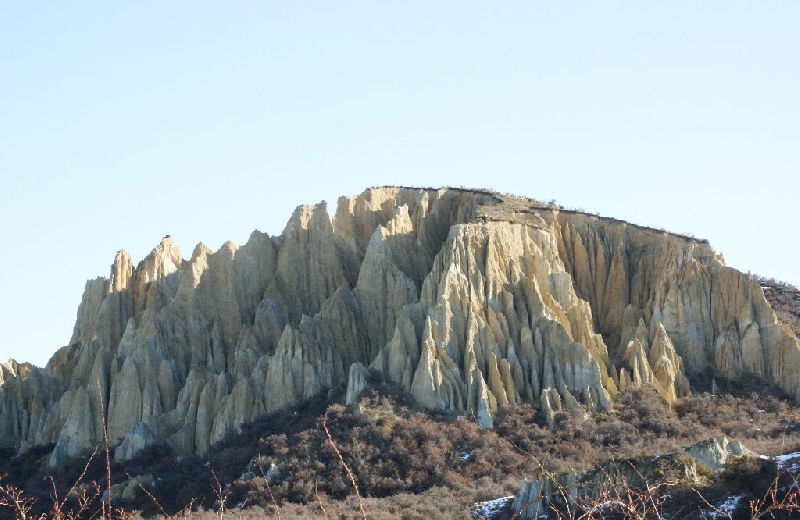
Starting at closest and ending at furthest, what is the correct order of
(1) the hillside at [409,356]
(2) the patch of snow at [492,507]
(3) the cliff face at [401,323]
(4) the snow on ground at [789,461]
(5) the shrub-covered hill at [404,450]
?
(4) the snow on ground at [789,461], (2) the patch of snow at [492,507], (5) the shrub-covered hill at [404,450], (1) the hillside at [409,356], (3) the cliff face at [401,323]

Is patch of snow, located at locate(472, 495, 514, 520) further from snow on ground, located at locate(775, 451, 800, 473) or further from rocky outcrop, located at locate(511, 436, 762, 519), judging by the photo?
snow on ground, located at locate(775, 451, 800, 473)

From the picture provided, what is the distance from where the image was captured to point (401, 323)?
5694 cm

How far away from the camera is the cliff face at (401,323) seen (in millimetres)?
55312

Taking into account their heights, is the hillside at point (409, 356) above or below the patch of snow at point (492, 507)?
above

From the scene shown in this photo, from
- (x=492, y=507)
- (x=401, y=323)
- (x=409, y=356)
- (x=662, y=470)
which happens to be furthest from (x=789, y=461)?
(x=401, y=323)

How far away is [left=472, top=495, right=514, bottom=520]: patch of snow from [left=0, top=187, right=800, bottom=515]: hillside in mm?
2028

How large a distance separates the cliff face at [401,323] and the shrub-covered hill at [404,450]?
4.09 feet

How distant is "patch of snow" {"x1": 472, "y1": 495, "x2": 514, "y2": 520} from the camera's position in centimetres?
4150

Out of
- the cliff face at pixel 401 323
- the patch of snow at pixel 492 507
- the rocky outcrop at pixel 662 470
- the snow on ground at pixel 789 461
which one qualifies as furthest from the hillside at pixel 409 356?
the snow on ground at pixel 789 461

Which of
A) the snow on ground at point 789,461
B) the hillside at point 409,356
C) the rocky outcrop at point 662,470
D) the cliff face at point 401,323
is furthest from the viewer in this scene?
the cliff face at point 401,323

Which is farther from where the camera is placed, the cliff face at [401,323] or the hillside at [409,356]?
the cliff face at [401,323]

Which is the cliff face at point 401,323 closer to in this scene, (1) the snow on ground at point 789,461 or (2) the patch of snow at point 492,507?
(2) the patch of snow at point 492,507

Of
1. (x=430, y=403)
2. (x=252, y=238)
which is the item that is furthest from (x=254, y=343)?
(x=430, y=403)

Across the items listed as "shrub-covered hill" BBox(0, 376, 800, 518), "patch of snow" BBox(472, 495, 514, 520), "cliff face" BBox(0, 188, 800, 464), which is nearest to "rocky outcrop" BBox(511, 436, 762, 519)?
"patch of snow" BBox(472, 495, 514, 520)
